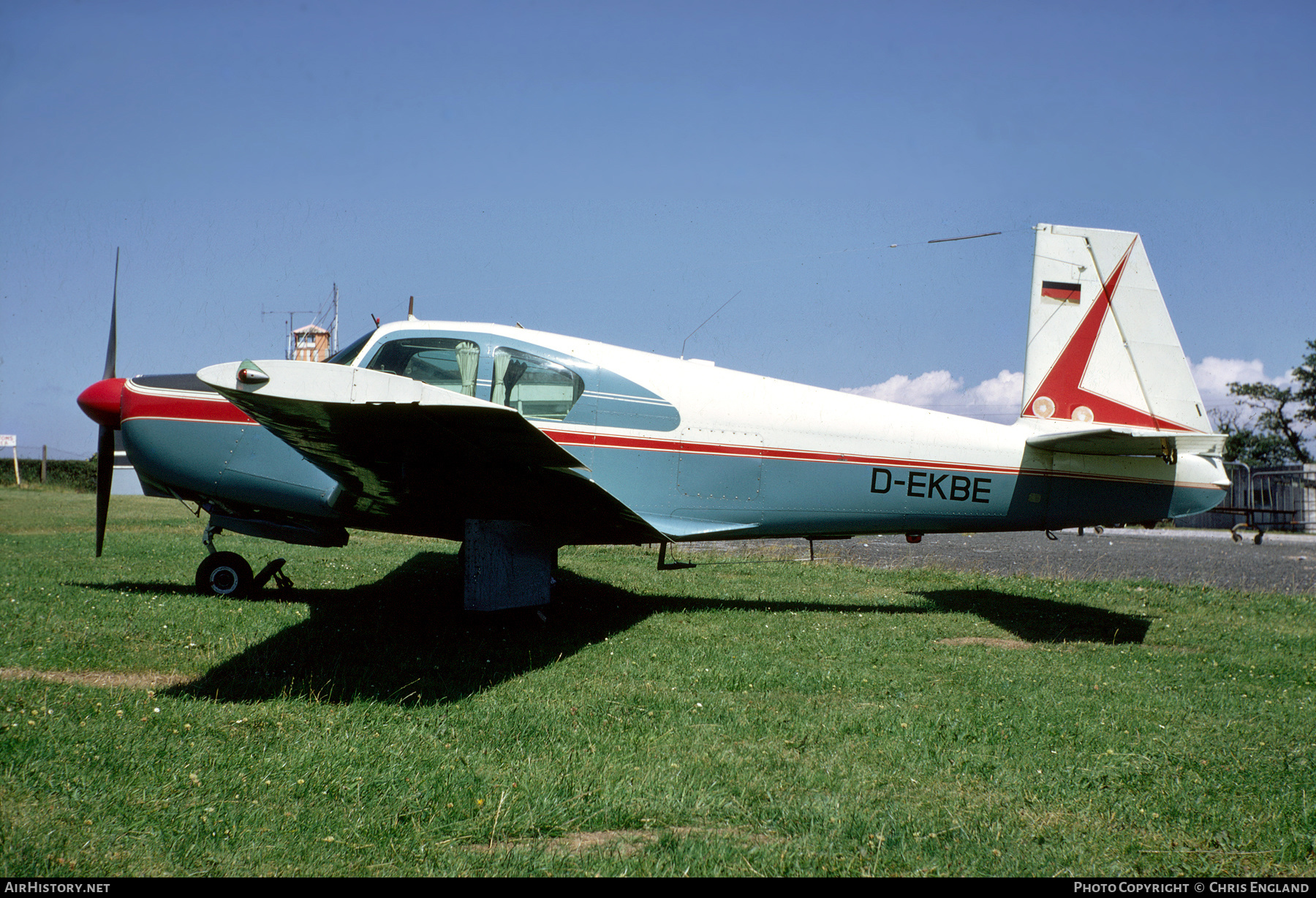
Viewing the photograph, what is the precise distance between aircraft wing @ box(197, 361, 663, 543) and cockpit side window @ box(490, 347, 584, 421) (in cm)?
107

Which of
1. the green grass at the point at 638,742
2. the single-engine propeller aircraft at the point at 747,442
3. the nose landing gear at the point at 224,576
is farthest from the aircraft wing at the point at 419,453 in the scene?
the nose landing gear at the point at 224,576

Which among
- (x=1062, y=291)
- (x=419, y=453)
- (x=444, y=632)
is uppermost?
(x=1062, y=291)

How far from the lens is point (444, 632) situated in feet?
20.2

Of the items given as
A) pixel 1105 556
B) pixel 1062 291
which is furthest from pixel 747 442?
pixel 1105 556

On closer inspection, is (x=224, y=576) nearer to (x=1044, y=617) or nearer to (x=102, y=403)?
(x=102, y=403)

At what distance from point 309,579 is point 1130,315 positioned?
31.2ft

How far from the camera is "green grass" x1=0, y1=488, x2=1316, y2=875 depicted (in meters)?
2.63

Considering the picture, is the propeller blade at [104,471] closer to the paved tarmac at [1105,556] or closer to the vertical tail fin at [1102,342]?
the paved tarmac at [1105,556]

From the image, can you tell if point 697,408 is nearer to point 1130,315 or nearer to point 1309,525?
point 1130,315

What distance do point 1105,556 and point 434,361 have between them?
1415 centimetres

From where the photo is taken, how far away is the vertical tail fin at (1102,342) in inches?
277

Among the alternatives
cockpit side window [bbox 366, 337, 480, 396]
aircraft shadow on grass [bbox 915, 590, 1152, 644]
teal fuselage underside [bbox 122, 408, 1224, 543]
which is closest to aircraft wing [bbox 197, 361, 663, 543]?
teal fuselage underside [bbox 122, 408, 1224, 543]

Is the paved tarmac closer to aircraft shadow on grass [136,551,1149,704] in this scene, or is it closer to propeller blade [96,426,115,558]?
aircraft shadow on grass [136,551,1149,704]
